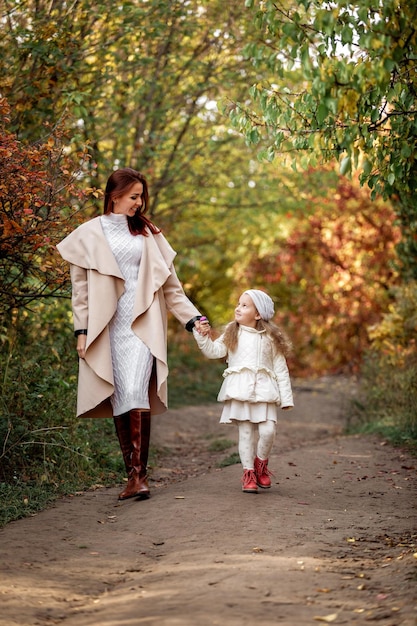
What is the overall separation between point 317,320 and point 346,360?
3.10 feet

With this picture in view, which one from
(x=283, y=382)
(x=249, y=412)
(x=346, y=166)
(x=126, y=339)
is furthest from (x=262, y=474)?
(x=346, y=166)

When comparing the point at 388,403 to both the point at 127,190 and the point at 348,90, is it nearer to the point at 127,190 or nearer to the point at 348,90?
the point at 127,190

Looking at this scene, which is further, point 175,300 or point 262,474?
point 175,300

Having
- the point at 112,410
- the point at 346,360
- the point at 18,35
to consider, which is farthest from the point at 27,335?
the point at 346,360

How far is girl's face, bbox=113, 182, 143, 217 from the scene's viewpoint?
609 centimetres

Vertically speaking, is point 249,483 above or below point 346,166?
below

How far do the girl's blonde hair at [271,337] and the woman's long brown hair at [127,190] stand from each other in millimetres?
874

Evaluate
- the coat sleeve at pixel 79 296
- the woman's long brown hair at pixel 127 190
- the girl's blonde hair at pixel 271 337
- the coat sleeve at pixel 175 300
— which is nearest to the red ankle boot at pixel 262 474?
the girl's blonde hair at pixel 271 337

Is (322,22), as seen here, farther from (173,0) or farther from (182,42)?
(182,42)

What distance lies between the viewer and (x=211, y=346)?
605 centimetres

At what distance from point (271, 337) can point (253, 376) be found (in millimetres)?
292

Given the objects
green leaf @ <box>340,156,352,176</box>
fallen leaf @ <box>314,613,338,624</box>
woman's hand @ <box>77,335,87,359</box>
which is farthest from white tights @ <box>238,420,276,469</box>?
fallen leaf @ <box>314,613,338,624</box>

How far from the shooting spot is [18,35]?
7.62m

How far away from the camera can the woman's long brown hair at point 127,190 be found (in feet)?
19.9
